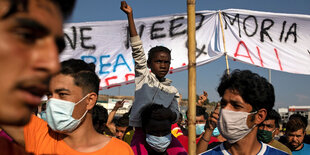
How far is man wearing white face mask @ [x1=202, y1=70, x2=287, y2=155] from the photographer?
2.96 metres

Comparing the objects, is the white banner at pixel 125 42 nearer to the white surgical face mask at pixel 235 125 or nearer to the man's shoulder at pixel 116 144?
the white surgical face mask at pixel 235 125

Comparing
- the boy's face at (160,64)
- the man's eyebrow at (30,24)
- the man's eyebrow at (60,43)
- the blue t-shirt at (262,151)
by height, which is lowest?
the blue t-shirt at (262,151)

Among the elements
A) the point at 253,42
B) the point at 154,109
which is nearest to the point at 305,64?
the point at 253,42

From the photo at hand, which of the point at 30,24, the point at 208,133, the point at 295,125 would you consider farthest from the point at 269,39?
the point at 30,24

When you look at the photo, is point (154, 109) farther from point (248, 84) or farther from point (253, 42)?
point (253, 42)

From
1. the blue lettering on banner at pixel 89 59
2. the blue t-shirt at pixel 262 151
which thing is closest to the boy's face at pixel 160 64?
the blue t-shirt at pixel 262 151

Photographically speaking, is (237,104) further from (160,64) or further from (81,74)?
(81,74)

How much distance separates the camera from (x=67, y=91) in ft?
8.66

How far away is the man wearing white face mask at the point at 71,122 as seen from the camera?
247cm

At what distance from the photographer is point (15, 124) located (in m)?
0.85

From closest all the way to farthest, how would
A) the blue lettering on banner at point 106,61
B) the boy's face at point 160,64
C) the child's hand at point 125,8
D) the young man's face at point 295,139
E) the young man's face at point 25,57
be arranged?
the young man's face at point 25,57 → the child's hand at point 125,8 → the boy's face at point 160,64 → the young man's face at point 295,139 → the blue lettering on banner at point 106,61

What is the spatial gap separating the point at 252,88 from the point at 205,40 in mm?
2925

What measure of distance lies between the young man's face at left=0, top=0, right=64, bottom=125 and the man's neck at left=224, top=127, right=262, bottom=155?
245 cm

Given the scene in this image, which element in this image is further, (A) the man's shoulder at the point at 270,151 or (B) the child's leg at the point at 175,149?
(B) the child's leg at the point at 175,149
